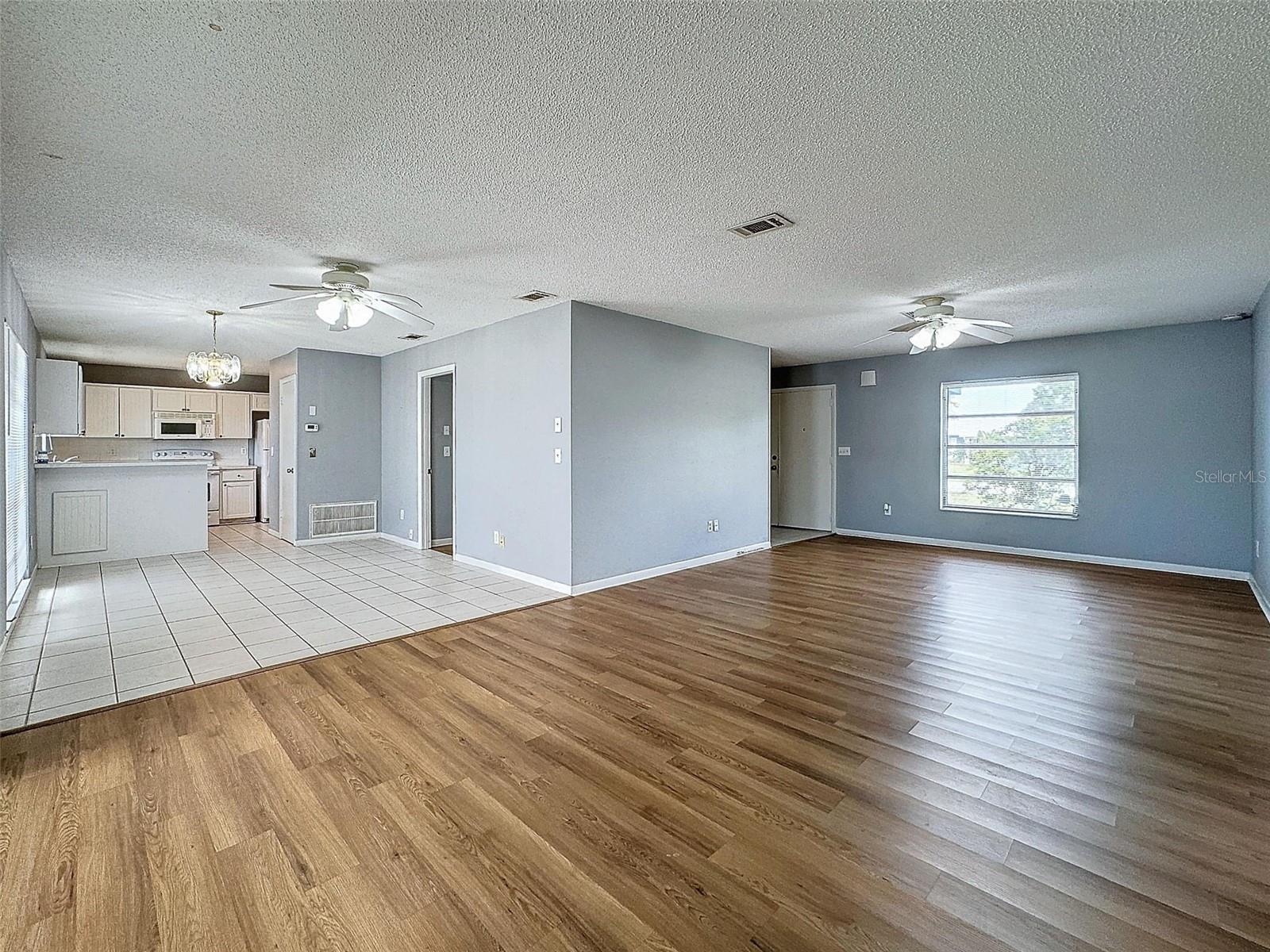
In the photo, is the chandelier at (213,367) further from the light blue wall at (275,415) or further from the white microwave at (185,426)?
the white microwave at (185,426)

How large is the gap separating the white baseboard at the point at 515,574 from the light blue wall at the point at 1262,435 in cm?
548

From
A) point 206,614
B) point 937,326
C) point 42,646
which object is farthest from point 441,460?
point 937,326

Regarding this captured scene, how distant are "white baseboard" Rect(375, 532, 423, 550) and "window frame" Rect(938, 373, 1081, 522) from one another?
6.55 m

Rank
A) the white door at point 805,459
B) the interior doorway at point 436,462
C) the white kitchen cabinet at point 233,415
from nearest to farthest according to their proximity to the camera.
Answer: the interior doorway at point 436,462 < the white door at point 805,459 < the white kitchen cabinet at point 233,415

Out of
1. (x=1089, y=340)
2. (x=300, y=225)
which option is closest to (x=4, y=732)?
(x=300, y=225)

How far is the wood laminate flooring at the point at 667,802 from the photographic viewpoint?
1499 millimetres

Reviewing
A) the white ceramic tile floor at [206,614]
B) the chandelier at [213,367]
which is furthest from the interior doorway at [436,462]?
the chandelier at [213,367]

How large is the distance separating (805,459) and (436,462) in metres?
5.25

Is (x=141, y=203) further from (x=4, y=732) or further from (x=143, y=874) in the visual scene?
(x=143, y=874)

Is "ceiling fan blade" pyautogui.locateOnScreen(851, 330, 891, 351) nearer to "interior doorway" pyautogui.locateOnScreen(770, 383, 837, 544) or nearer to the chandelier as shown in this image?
"interior doorway" pyautogui.locateOnScreen(770, 383, 837, 544)

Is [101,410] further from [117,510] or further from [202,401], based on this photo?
[117,510]

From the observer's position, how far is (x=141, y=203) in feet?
9.39

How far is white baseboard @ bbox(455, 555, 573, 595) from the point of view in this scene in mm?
4891

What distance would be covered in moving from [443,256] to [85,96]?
1828 mm
